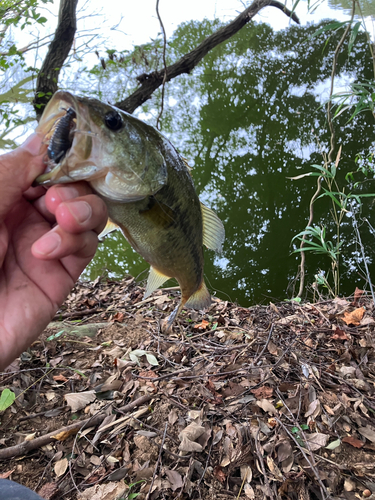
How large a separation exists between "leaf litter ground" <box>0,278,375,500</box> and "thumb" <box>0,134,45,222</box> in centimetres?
169

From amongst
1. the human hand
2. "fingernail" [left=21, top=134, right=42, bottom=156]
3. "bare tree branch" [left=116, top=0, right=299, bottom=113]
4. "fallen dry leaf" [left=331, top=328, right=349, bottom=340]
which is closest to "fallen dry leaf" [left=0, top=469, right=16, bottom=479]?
the human hand

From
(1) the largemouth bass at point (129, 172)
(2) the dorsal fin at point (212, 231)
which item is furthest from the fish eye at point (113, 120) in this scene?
(2) the dorsal fin at point (212, 231)

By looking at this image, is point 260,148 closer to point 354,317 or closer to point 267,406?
point 354,317

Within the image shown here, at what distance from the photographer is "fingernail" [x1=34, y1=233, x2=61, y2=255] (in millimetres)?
1199

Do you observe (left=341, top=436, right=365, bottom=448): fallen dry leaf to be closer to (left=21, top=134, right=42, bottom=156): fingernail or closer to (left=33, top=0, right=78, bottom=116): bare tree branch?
(left=21, top=134, right=42, bottom=156): fingernail

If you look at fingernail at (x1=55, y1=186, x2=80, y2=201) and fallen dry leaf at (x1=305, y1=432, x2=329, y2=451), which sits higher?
fingernail at (x1=55, y1=186, x2=80, y2=201)

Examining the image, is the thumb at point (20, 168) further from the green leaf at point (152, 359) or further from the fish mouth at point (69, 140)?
the green leaf at point (152, 359)

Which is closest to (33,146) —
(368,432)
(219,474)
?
(219,474)

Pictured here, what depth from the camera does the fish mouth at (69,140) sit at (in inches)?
43.3

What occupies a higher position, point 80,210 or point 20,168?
point 20,168

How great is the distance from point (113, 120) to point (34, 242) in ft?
2.11

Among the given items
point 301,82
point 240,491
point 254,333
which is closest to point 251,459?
point 240,491

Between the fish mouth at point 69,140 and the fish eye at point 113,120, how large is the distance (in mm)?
75

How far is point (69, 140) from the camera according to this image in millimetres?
1131
